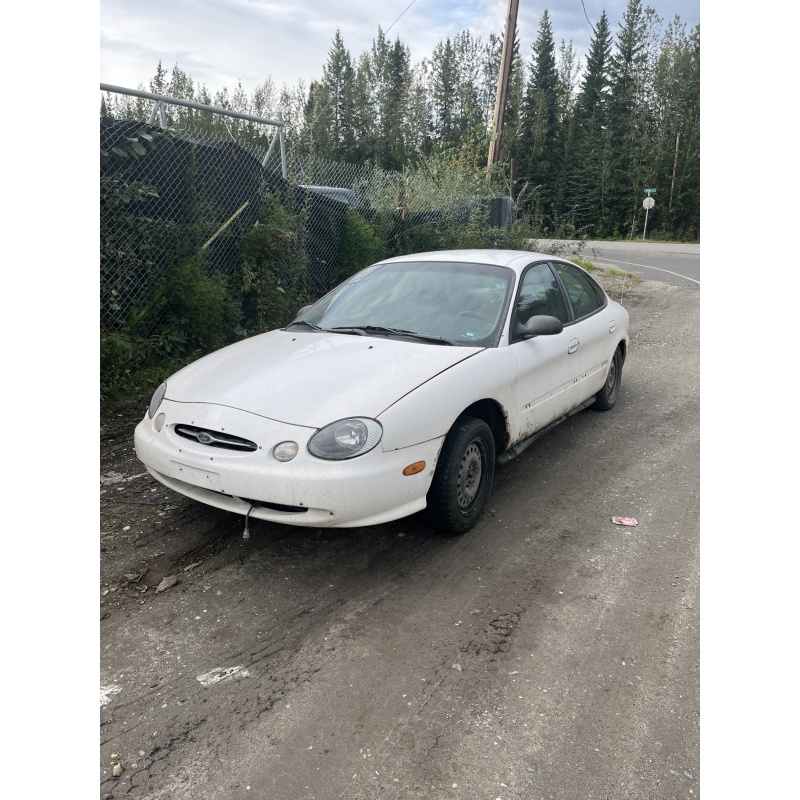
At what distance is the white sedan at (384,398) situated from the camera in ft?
10.6

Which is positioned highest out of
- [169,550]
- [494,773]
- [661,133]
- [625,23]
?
[625,23]

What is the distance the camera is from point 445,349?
158 inches

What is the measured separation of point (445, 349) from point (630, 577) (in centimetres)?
162

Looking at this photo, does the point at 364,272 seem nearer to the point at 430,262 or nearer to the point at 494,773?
the point at 430,262

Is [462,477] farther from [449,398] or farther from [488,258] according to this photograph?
[488,258]

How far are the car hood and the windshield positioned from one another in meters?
0.19

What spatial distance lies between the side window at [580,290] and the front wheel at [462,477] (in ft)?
6.20

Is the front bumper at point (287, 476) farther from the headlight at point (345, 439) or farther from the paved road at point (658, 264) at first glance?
the paved road at point (658, 264)

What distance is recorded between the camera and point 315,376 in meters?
3.69

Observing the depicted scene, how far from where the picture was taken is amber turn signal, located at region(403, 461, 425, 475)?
3.36m

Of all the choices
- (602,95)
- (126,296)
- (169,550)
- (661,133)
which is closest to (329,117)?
(602,95)

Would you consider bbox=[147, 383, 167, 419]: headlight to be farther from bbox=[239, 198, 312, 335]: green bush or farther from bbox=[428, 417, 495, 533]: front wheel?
bbox=[239, 198, 312, 335]: green bush

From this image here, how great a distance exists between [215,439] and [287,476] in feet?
1.67

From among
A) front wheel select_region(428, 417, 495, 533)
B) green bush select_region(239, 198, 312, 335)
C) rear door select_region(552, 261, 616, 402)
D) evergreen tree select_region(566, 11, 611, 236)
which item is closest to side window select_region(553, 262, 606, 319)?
rear door select_region(552, 261, 616, 402)
